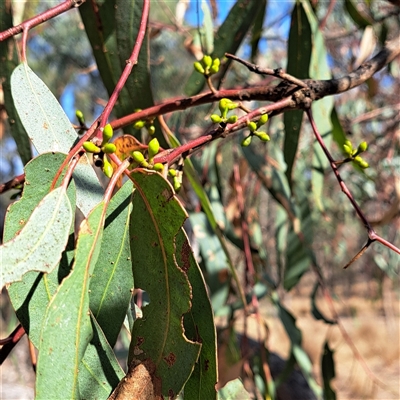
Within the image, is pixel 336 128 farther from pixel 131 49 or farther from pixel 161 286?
pixel 161 286

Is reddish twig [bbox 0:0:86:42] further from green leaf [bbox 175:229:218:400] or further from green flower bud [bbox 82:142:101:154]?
green leaf [bbox 175:229:218:400]

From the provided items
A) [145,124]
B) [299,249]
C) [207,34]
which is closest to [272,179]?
[299,249]

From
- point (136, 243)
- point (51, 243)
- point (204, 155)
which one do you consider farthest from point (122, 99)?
point (204, 155)

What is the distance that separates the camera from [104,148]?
0.57m

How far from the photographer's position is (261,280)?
6.11ft

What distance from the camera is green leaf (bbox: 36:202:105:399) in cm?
49

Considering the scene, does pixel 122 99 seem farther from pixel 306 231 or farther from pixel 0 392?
pixel 0 392

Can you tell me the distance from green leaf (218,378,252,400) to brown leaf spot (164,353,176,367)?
0.77 ft

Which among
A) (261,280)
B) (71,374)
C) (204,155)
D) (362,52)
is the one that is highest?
(362,52)

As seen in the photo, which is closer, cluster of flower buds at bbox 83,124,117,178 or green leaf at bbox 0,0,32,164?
cluster of flower buds at bbox 83,124,117,178

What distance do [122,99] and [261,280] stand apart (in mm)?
1015

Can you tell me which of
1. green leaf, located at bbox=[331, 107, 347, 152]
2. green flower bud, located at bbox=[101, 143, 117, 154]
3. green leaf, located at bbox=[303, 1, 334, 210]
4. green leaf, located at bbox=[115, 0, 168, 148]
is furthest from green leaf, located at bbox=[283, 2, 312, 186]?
green flower bud, located at bbox=[101, 143, 117, 154]

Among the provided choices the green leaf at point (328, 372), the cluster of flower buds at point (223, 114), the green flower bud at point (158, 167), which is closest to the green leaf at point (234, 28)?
the cluster of flower buds at point (223, 114)

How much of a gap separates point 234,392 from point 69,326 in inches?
13.8
